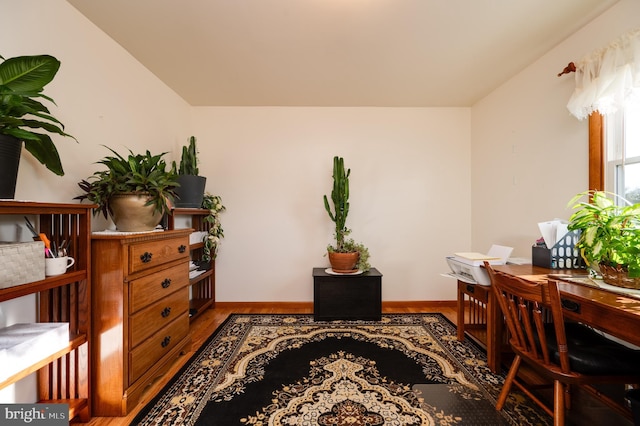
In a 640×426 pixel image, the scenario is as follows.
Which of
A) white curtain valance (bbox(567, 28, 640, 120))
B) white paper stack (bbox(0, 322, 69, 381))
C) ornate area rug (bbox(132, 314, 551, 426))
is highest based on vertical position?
white curtain valance (bbox(567, 28, 640, 120))

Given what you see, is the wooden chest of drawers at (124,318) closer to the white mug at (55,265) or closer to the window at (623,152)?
the white mug at (55,265)

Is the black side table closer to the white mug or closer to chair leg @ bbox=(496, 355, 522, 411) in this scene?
chair leg @ bbox=(496, 355, 522, 411)

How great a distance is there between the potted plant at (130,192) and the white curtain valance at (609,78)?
2729mm

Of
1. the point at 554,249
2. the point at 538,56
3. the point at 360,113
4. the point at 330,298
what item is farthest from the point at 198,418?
→ the point at 538,56

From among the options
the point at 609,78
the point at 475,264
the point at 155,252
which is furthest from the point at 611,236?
the point at 155,252

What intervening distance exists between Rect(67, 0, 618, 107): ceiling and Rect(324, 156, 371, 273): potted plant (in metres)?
0.90

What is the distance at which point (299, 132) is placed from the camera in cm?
332

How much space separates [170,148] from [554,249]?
11.3 ft

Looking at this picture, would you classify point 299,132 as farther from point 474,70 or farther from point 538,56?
point 538,56

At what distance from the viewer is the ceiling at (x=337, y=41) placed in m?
1.73

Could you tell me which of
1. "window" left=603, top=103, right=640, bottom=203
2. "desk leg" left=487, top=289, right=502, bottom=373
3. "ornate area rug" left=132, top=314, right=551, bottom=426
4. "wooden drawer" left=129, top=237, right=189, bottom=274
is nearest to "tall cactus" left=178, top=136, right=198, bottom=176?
"wooden drawer" left=129, top=237, right=189, bottom=274

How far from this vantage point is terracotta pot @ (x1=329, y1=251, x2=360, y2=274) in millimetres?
2877

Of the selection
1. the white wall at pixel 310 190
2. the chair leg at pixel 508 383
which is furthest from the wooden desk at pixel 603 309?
the white wall at pixel 310 190

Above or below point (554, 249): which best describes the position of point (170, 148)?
Answer: above
